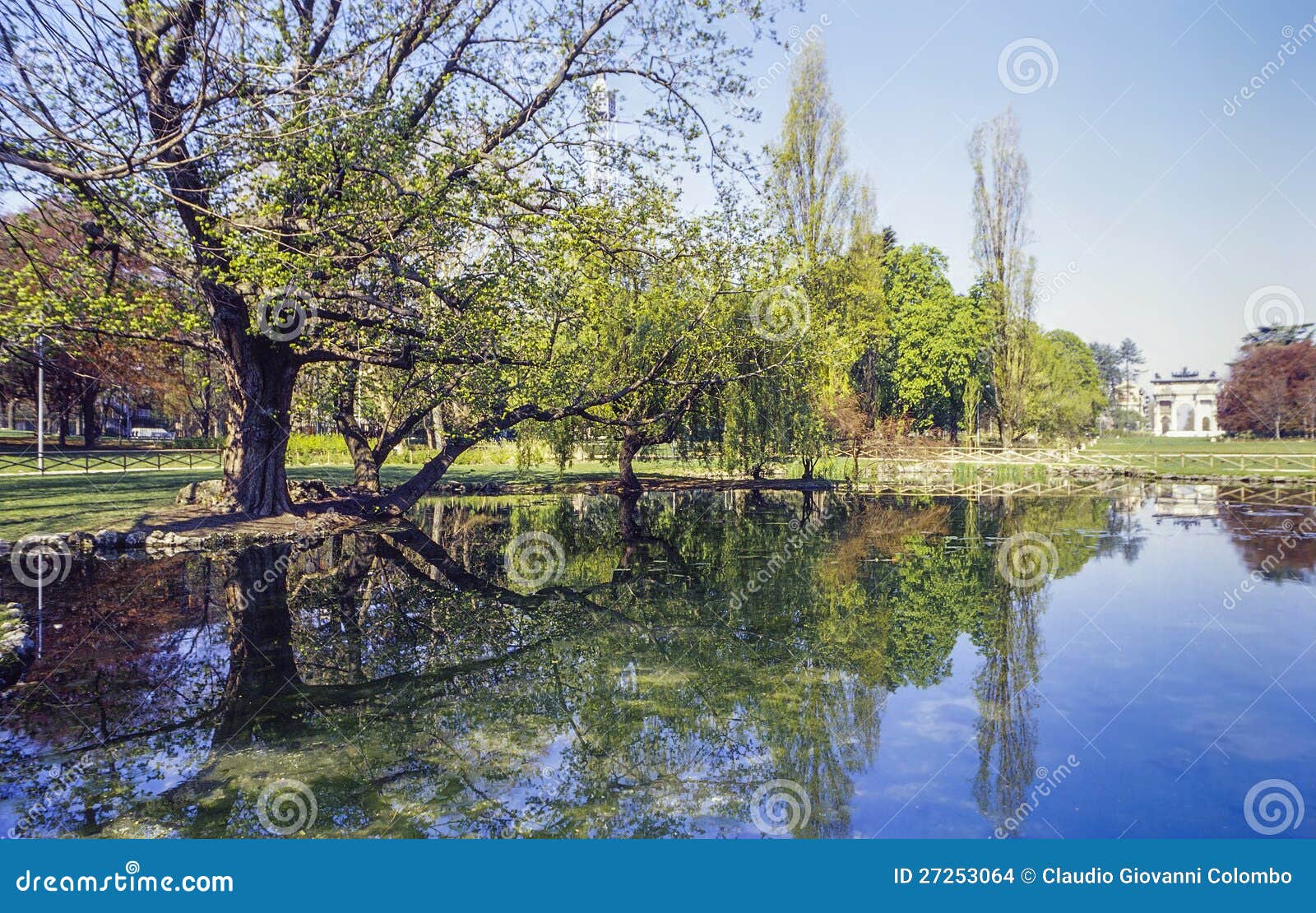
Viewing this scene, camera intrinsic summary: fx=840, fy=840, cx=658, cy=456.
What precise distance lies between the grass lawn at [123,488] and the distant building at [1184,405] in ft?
204

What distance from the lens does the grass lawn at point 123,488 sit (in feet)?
52.3

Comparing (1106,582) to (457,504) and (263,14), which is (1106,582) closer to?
(263,14)

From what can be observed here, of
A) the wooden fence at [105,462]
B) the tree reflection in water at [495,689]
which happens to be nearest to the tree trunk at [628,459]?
the tree reflection in water at [495,689]

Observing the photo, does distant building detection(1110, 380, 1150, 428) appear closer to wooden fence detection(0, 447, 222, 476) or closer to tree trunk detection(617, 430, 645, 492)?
tree trunk detection(617, 430, 645, 492)

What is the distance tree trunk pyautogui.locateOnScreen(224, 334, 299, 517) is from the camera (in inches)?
626

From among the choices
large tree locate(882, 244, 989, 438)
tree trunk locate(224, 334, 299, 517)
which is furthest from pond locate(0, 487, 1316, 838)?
large tree locate(882, 244, 989, 438)

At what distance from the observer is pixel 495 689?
7.11 metres

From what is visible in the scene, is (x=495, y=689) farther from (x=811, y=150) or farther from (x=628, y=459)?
(x=811, y=150)

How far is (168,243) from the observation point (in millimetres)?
12648

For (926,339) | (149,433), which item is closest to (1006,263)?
(926,339)

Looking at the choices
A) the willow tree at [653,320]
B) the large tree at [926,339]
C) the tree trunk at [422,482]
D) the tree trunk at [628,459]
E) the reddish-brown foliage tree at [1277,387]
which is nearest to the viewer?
the willow tree at [653,320]

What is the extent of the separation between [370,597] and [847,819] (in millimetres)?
7784

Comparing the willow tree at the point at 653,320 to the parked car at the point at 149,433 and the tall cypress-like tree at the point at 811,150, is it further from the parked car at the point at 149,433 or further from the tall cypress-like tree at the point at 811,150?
the parked car at the point at 149,433

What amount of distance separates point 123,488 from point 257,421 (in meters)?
9.83
